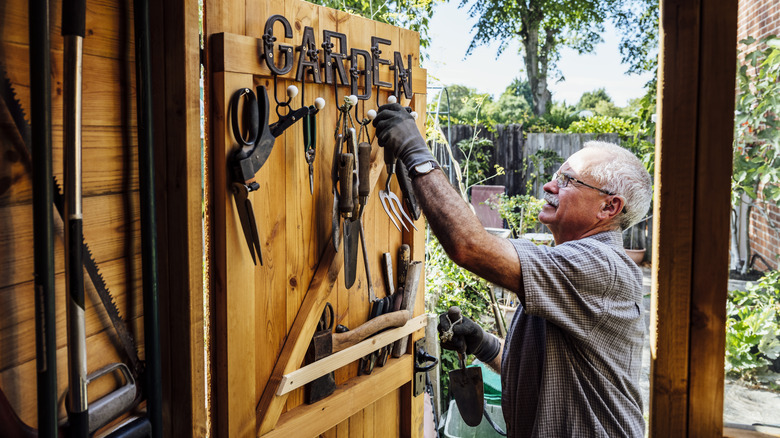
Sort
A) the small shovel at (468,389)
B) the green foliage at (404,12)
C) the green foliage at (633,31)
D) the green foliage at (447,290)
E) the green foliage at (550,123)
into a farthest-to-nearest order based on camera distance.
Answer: the green foliage at (633,31)
the green foliage at (550,123)
the green foliage at (404,12)
the green foliage at (447,290)
the small shovel at (468,389)

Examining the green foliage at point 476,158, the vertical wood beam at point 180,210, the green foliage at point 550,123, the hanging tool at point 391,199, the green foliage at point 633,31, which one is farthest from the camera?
the green foliage at point 633,31

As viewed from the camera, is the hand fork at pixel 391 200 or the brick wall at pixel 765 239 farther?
the hand fork at pixel 391 200

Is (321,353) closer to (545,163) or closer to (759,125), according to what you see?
(759,125)

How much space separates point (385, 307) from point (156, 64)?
1.12 meters

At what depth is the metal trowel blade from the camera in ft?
7.00

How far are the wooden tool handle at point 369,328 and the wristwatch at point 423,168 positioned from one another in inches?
21.3

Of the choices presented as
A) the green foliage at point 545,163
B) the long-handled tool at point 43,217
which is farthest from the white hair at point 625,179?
the green foliage at point 545,163

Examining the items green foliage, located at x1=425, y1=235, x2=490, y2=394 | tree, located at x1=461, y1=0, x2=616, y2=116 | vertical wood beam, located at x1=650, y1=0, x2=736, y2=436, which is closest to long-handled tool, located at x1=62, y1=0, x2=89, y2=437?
vertical wood beam, located at x1=650, y1=0, x2=736, y2=436

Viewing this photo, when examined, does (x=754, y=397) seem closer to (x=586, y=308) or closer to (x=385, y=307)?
(x=586, y=308)

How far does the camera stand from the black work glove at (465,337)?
211 centimetres

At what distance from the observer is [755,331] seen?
1949 mm

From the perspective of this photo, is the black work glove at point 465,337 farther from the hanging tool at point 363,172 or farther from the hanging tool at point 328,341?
the hanging tool at point 363,172

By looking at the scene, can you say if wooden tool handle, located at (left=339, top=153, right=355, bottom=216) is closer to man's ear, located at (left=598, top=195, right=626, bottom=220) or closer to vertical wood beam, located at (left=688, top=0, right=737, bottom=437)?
man's ear, located at (left=598, top=195, right=626, bottom=220)

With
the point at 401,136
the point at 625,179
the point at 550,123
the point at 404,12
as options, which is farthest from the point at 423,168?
the point at 550,123
